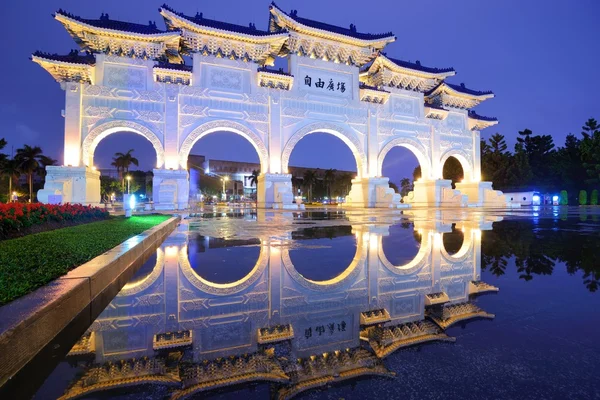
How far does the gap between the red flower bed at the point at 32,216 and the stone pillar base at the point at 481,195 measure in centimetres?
3034

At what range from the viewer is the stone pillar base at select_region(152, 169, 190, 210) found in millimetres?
18812

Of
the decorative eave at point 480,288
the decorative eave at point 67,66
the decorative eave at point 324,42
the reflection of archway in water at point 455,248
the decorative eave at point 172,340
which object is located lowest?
the decorative eave at point 172,340

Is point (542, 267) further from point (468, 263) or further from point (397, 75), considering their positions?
point (397, 75)

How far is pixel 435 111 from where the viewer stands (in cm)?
2691

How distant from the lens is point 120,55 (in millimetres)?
18656

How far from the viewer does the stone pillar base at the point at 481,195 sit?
1153 inches

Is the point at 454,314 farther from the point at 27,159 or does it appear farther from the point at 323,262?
the point at 27,159

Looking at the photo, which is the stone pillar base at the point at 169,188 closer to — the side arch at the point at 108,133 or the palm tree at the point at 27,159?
the side arch at the point at 108,133

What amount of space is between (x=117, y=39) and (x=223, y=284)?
69.0ft

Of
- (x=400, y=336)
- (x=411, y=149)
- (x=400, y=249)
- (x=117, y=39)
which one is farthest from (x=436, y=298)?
(x=411, y=149)

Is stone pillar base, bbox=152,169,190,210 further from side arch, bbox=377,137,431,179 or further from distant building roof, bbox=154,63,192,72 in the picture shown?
side arch, bbox=377,137,431,179

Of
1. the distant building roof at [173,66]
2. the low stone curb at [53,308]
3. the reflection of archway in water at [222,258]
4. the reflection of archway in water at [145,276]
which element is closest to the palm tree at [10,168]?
the distant building roof at [173,66]

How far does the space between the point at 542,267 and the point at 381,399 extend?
3.27 meters

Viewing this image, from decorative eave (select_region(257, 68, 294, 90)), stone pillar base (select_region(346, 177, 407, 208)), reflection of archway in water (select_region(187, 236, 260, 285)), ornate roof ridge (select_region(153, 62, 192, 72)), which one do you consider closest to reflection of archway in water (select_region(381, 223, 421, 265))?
reflection of archway in water (select_region(187, 236, 260, 285))
